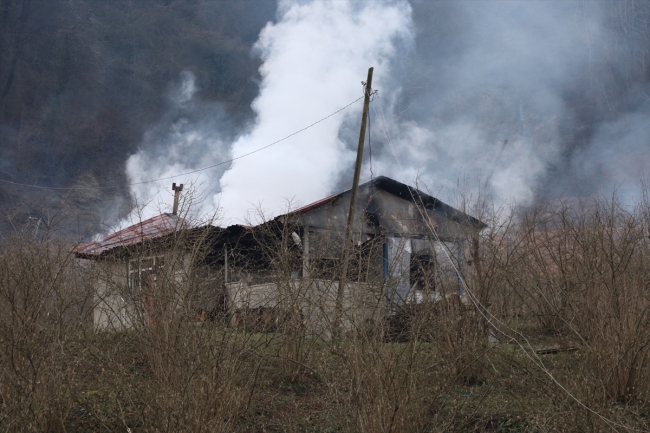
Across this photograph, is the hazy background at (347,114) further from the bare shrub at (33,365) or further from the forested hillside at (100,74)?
the bare shrub at (33,365)

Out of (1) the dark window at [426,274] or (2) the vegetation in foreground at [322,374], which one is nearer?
(2) the vegetation in foreground at [322,374]

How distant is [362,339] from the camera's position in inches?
257

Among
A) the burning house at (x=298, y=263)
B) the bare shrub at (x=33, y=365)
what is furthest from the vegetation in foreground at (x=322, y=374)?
the burning house at (x=298, y=263)

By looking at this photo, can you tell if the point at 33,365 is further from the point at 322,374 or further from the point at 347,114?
the point at 347,114

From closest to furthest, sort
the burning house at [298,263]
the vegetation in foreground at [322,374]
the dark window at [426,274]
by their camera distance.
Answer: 1. the vegetation in foreground at [322,374]
2. the burning house at [298,263]
3. the dark window at [426,274]

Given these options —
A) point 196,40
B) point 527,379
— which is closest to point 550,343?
point 527,379

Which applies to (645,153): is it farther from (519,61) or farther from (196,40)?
(196,40)

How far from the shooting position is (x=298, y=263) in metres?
11.9

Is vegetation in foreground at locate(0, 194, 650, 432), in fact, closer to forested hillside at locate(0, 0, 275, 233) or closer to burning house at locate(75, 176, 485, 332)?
burning house at locate(75, 176, 485, 332)

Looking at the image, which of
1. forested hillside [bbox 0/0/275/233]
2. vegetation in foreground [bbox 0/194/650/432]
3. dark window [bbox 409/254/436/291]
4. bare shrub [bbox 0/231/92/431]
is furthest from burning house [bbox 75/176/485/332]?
forested hillside [bbox 0/0/275/233]

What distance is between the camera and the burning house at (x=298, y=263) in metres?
7.81

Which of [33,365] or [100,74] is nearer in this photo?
[33,365]

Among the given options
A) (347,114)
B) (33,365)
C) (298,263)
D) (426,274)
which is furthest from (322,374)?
(347,114)

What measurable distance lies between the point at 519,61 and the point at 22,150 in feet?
163
